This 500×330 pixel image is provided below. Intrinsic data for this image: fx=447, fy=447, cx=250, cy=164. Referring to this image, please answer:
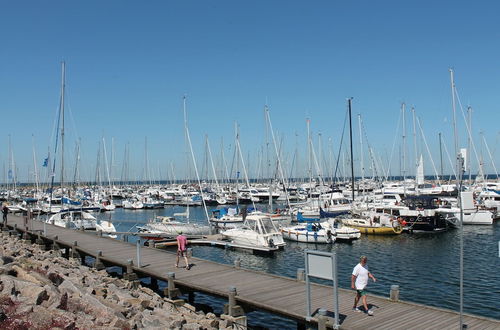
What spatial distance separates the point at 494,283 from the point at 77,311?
22.6 m

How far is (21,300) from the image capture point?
13.9 m

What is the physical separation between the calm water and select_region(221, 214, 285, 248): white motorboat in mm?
1022

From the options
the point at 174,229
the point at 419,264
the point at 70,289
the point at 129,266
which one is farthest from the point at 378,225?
the point at 70,289

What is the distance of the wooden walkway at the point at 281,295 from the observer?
13.2 meters

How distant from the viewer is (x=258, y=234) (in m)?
35.2

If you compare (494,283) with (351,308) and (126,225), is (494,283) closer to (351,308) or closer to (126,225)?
(351,308)

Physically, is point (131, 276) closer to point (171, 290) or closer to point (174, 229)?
point (171, 290)

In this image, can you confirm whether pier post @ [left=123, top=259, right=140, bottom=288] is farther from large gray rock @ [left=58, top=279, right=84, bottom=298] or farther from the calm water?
large gray rock @ [left=58, top=279, right=84, bottom=298]

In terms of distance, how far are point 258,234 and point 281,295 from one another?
733 inches

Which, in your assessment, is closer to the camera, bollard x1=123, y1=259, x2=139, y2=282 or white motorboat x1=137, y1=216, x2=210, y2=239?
bollard x1=123, y1=259, x2=139, y2=282

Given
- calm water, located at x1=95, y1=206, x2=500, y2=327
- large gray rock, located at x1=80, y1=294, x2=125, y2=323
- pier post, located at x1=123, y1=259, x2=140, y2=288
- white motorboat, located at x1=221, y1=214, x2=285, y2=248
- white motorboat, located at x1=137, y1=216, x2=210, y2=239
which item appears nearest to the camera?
large gray rock, located at x1=80, y1=294, x2=125, y2=323

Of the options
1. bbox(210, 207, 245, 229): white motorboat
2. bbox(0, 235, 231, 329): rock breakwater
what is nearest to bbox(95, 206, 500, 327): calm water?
bbox(0, 235, 231, 329): rock breakwater

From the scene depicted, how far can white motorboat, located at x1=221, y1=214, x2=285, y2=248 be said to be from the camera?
34.6m

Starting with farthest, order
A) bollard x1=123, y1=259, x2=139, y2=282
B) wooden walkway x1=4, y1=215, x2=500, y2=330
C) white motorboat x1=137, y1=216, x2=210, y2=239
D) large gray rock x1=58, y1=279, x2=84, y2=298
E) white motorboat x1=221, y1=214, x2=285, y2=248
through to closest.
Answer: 1. white motorboat x1=137, y1=216, x2=210, y2=239
2. white motorboat x1=221, y1=214, x2=285, y2=248
3. bollard x1=123, y1=259, x2=139, y2=282
4. large gray rock x1=58, y1=279, x2=84, y2=298
5. wooden walkway x1=4, y1=215, x2=500, y2=330
